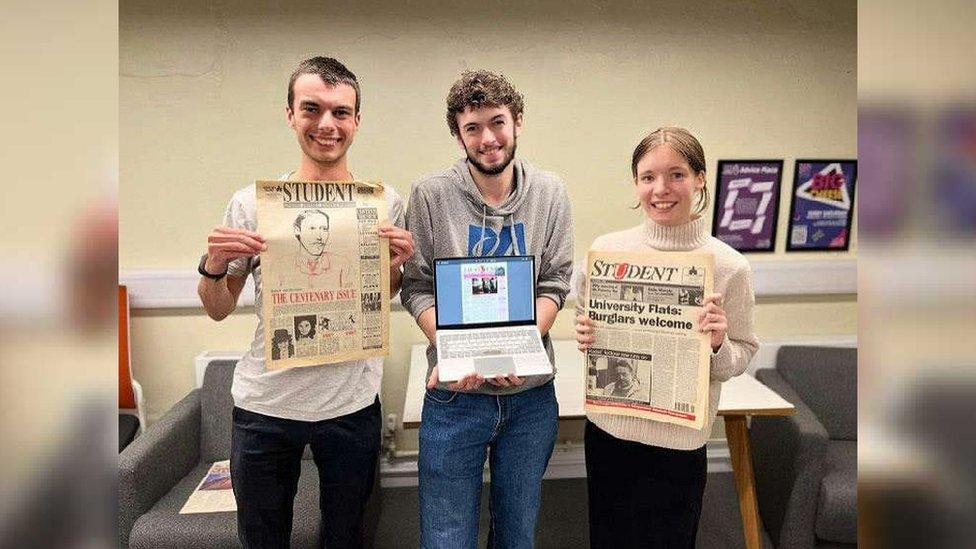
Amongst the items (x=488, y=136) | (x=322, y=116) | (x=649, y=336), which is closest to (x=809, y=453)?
(x=649, y=336)

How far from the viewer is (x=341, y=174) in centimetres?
156

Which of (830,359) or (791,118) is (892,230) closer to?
(830,359)

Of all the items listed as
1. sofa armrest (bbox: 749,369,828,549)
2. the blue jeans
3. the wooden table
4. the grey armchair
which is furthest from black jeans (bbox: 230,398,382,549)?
sofa armrest (bbox: 749,369,828,549)

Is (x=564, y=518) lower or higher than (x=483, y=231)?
lower

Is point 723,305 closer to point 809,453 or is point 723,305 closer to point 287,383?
point 287,383

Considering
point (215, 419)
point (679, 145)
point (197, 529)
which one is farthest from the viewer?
point (215, 419)

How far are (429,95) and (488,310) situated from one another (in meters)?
1.70

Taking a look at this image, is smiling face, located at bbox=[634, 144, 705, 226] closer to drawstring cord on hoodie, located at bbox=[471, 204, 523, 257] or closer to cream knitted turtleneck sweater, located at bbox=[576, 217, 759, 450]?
cream knitted turtleneck sweater, located at bbox=[576, 217, 759, 450]

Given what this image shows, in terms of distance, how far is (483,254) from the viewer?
159 centimetres

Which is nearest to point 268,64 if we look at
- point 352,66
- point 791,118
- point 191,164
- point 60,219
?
point 352,66

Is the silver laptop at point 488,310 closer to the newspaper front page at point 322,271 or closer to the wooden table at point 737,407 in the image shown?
the newspaper front page at point 322,271

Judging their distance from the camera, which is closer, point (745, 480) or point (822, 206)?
point (745, 480)

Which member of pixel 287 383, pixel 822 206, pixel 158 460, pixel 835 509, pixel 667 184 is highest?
pixel 822 206

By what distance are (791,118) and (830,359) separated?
1.23 m
